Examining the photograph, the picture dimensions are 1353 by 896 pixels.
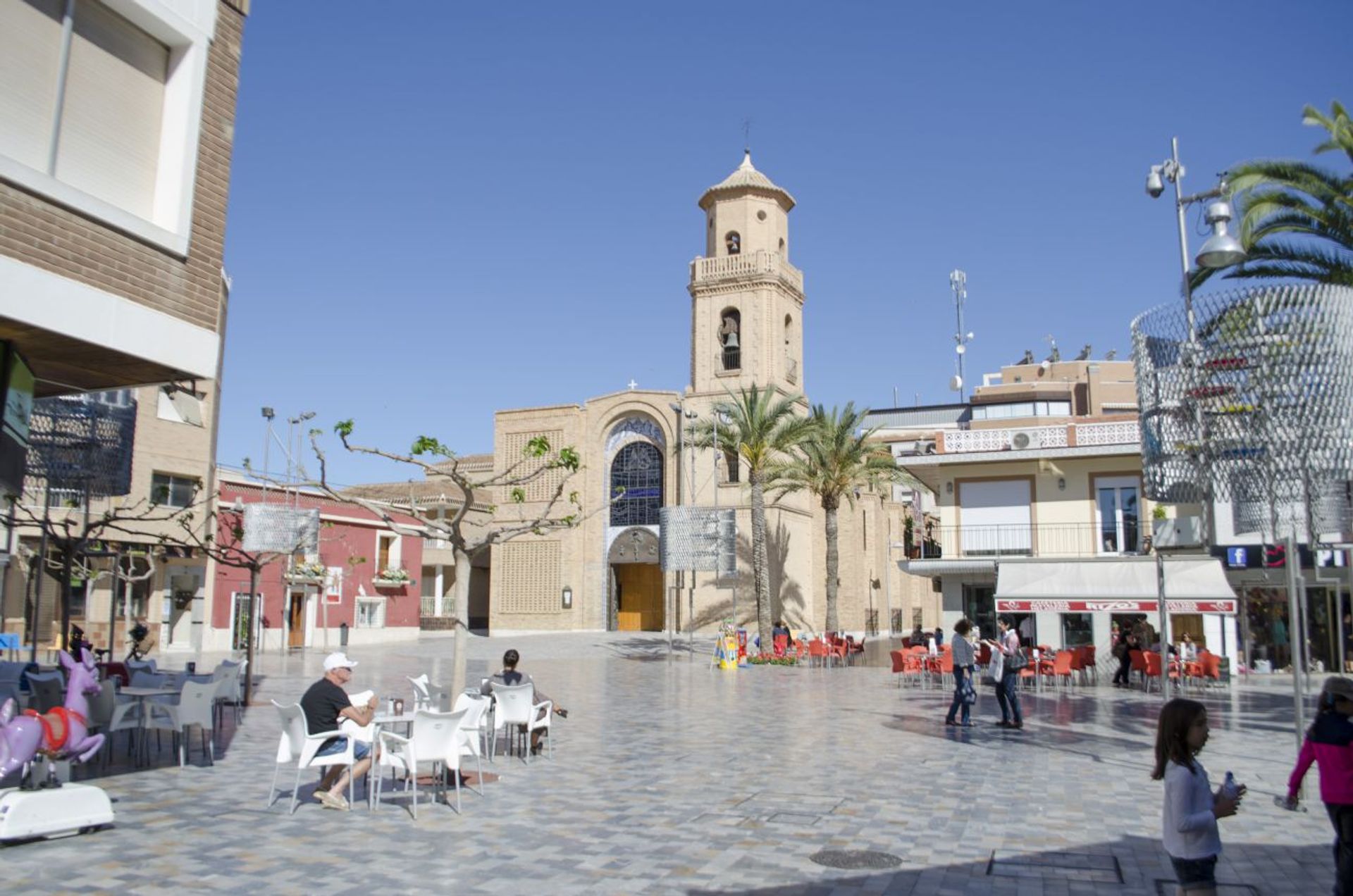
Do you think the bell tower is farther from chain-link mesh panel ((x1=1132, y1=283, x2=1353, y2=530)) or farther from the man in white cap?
the man in white cap

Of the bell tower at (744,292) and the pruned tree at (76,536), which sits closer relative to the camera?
the pruned tree at (76,536)

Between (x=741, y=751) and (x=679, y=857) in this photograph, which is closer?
(x=679, y=857)

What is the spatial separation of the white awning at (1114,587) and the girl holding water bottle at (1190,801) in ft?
→ 65.0

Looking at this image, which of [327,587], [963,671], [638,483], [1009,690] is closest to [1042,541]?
[1009,690]

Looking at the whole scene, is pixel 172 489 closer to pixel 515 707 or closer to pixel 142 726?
pixel 142 726

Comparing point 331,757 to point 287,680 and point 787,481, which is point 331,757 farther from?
point 787,481

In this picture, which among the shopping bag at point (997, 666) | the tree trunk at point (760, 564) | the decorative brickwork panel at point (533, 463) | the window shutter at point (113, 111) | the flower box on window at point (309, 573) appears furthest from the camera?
the decorative brickwork panel at point (533, 463)

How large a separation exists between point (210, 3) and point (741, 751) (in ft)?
31.1

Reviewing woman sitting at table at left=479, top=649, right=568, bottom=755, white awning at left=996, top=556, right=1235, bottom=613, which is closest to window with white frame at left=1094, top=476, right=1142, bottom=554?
white awning at left=996, top=556, right=1235, bottom=613

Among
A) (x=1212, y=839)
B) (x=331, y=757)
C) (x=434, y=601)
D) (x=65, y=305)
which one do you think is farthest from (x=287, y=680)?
(x=434, y=601)

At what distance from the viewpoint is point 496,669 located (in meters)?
Result: 27.5

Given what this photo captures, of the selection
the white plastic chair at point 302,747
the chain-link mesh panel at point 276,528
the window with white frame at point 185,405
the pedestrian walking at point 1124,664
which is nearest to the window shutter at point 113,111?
the window with white frame at point 185,405

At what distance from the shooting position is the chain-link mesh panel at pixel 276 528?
24.3m

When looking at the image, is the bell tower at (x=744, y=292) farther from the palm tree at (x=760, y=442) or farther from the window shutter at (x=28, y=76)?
the window shutter at (x=28, y=76)
